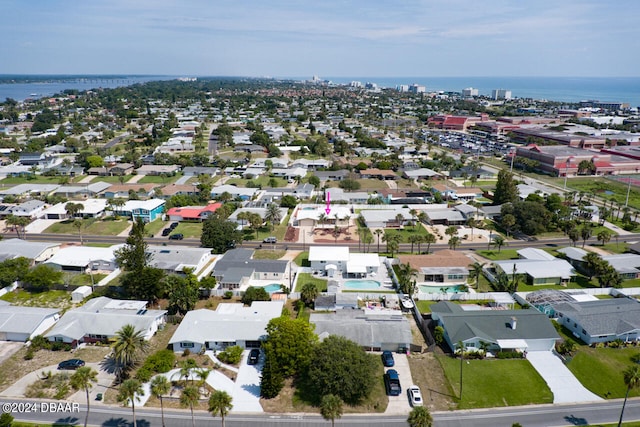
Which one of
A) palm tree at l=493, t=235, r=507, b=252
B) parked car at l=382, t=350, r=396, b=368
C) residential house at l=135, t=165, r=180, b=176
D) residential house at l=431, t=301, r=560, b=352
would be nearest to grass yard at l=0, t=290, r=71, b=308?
parked car at l=382, t=350, r=396, b=368

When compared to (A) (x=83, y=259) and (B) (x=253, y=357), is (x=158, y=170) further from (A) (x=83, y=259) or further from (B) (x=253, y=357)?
(B) (x=253, y=357)

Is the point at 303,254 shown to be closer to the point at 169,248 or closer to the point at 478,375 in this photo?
the point at 169,248

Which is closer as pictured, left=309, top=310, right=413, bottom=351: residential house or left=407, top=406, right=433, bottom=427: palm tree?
left=407, top=406, right=433, bottom=427: palm tree

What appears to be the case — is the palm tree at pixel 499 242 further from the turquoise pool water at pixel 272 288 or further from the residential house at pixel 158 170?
the residential house at pixel 158 170

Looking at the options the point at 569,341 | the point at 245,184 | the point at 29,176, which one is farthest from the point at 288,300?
the point at 29,176

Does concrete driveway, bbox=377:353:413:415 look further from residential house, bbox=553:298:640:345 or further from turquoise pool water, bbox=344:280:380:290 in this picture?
residential house, bbox=553:298:640:345

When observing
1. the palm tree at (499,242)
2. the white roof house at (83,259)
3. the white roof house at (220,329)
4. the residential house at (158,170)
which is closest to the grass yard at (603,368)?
the palm tree at (499,242)

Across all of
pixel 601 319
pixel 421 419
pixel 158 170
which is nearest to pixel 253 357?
pixel 421 419
